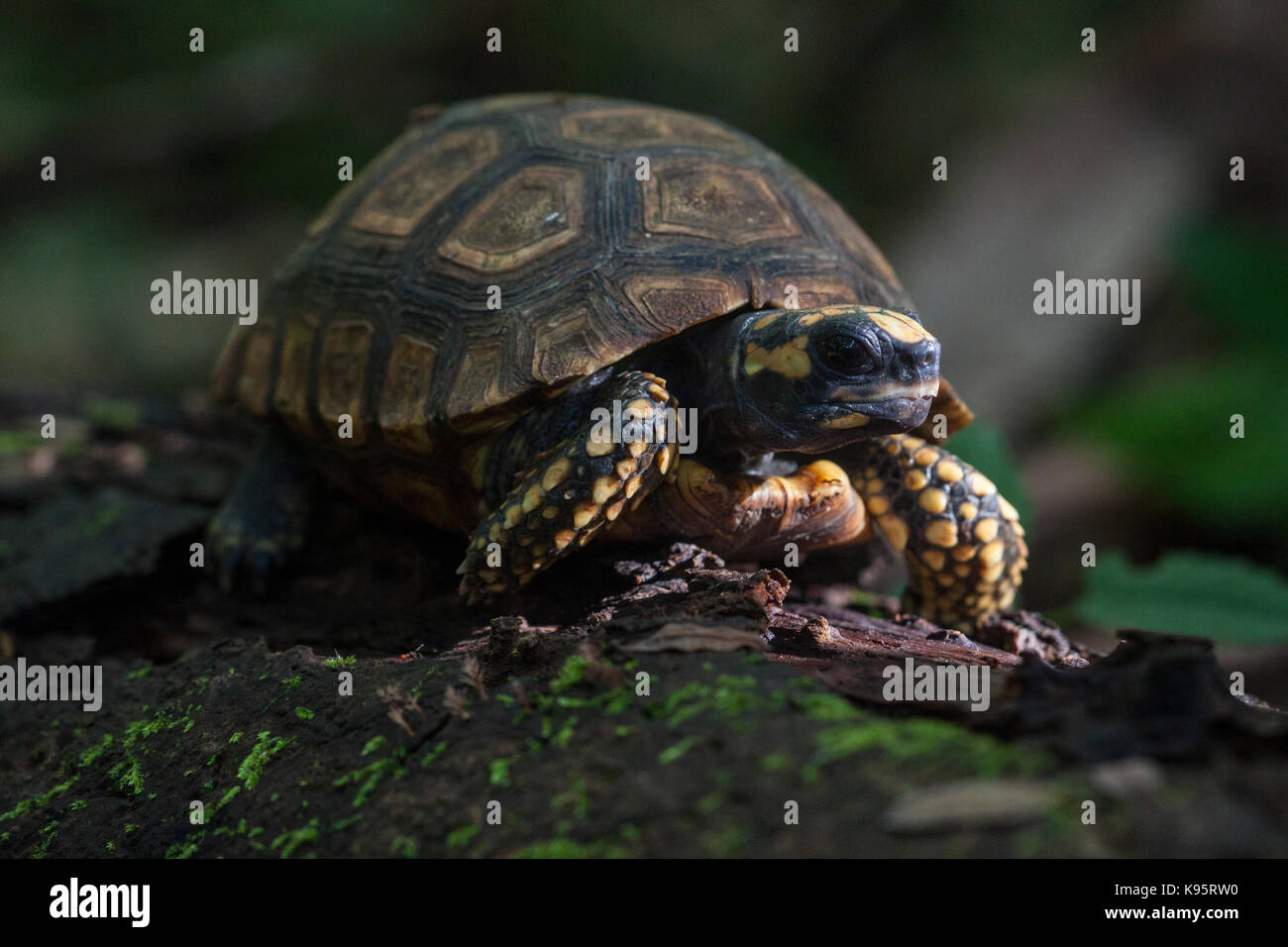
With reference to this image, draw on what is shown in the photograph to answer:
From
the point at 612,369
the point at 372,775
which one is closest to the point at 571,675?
the point at 372,775

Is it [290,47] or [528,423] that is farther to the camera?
[290,47]

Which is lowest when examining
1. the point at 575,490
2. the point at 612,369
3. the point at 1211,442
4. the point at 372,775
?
the point at 372,775

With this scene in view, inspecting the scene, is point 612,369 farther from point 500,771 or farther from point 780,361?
point 500,771

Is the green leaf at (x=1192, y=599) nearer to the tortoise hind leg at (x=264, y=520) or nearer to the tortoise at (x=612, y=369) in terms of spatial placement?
the tortoise at (x=612, y=369)

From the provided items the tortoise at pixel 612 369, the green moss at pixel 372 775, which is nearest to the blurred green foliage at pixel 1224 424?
the tortoise at pixel 612 369
